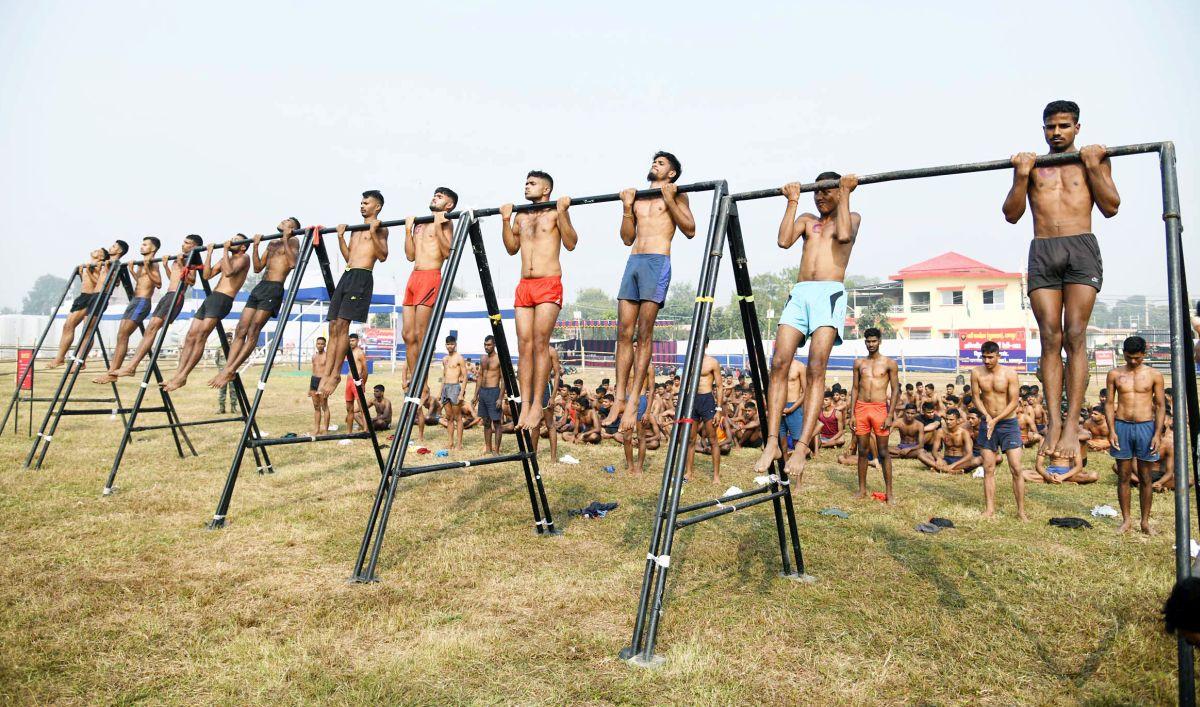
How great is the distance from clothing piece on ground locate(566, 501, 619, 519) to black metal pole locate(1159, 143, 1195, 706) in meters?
5.73

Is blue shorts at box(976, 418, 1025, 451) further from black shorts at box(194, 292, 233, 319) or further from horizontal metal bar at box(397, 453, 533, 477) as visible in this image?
black shorts at box(194, 292, 233, 319)

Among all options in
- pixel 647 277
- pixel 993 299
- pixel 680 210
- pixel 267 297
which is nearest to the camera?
pixel 680 210

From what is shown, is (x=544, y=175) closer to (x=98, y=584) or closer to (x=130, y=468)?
(x=98, y=584)

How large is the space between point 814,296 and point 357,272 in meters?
5.33

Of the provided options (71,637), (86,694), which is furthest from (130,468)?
(86,694)

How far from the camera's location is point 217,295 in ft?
31.7

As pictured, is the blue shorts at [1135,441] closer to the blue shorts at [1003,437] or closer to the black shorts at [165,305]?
the blue shorts at [1003,437]

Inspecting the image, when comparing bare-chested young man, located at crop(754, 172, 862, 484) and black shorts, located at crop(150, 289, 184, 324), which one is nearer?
bare-chested young man, located at crop(754, 172, 862, 484)

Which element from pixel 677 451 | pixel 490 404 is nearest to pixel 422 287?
pixel 677 451

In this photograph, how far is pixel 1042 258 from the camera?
465 centimetres

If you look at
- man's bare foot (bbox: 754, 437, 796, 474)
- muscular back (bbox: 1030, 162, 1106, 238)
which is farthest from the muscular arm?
muscular back (bbox: 1030, 162, 1106, 238)

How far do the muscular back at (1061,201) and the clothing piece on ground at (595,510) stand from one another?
5580mm

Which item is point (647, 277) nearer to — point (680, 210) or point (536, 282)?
point (680, 210)

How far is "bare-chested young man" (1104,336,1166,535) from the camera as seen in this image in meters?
7.90
